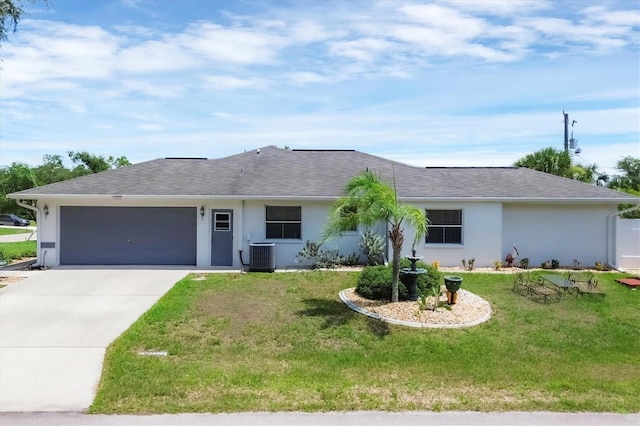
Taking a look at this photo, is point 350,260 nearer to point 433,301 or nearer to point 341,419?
point 433,301

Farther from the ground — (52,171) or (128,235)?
(52,171)

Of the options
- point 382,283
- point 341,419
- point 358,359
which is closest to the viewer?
point 341,419

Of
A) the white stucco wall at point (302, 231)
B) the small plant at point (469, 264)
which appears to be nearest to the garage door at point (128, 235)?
the white stucco wall at point (302, 231)

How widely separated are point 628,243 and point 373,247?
9468 millimetres

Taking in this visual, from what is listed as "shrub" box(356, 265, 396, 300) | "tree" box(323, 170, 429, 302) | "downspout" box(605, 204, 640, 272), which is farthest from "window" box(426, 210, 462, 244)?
"tree" box(323, 170, 429, 302)

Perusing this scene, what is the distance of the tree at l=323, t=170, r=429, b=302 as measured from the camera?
1048 centimetres

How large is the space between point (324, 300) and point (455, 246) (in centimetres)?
716

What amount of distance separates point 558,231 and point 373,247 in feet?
22.7

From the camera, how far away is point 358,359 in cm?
811

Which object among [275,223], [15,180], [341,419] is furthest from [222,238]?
[15,180]

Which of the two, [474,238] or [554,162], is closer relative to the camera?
[474,238]

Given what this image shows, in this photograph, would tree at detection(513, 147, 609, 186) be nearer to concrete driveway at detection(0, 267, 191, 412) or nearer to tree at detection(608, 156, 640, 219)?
tree at detection(608, 156, 640, 219)

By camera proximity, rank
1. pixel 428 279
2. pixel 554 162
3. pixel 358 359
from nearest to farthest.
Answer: pixel 358 359 → pixel 428 279 → pixel 554 162

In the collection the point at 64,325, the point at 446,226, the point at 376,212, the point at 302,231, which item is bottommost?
the point at 64,325
